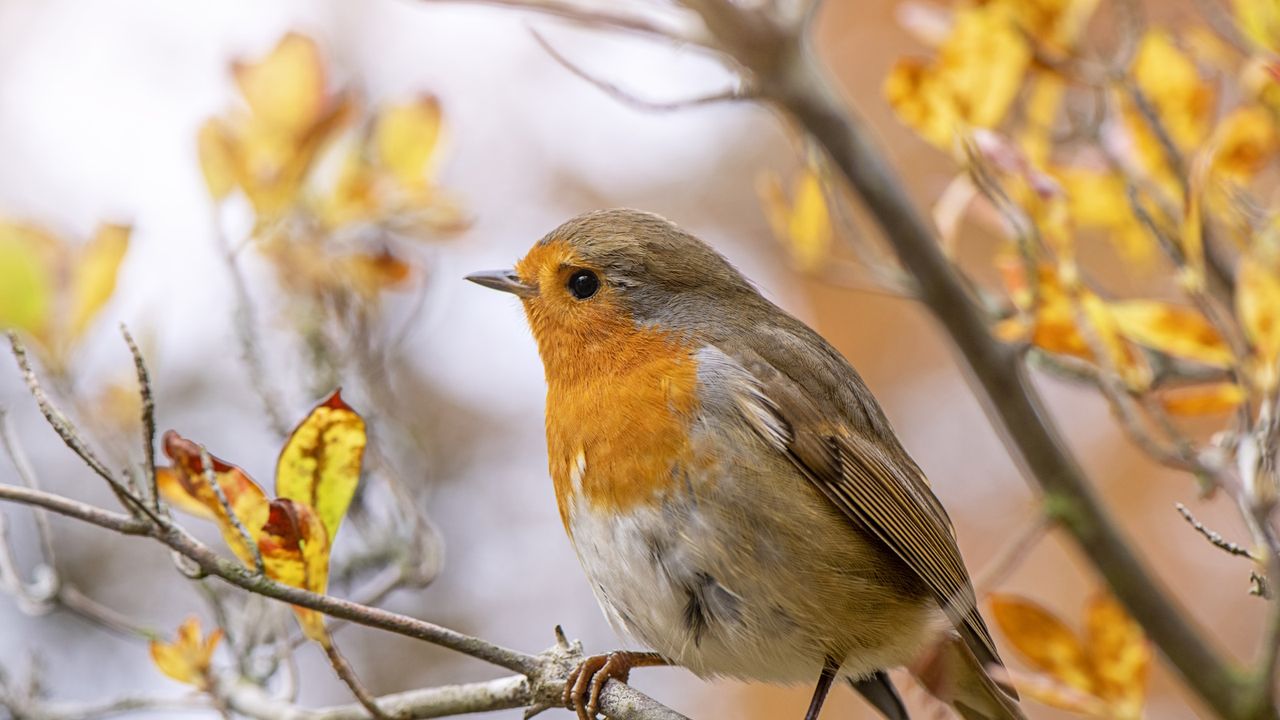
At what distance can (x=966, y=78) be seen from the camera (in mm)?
2496

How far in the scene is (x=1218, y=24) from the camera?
257 centimetres

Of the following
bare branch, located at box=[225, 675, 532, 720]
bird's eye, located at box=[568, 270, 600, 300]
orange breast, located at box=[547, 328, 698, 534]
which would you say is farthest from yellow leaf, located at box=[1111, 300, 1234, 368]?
bare branch, located at box=[225, 675, 532, 720]

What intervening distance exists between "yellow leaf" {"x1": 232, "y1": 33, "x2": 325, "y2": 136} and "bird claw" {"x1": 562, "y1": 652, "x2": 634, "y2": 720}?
3.99 ft

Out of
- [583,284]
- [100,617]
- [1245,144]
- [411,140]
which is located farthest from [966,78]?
[100,617]

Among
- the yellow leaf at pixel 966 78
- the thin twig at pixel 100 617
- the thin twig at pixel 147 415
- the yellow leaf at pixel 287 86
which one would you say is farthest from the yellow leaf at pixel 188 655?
the yellow leaf at pixel 966 78

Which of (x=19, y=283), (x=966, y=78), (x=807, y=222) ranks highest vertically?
(x=966, y=78)

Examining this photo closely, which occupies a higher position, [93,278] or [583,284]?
[583,284]

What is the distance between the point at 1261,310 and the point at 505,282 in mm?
1583

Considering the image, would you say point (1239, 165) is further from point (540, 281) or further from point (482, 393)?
point (482, 393)

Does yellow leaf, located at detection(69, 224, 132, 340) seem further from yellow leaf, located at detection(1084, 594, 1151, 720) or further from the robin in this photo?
yellow leaf, located at detection(1084, 594, 1151, 720)

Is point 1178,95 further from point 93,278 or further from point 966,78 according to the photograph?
point 93,278

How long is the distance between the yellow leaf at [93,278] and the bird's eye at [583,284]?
97cm

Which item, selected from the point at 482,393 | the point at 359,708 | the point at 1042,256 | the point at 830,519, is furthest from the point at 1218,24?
the point at 482,393

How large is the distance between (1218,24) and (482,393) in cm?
344
